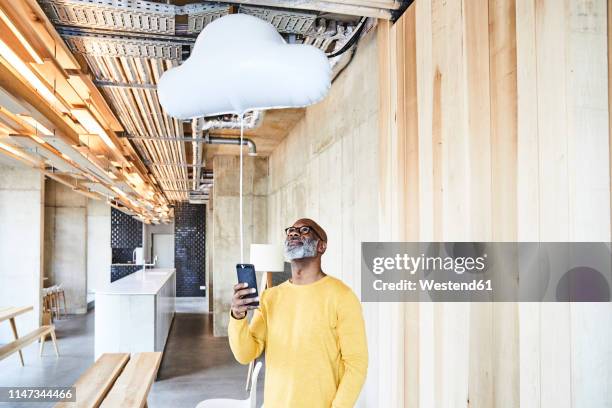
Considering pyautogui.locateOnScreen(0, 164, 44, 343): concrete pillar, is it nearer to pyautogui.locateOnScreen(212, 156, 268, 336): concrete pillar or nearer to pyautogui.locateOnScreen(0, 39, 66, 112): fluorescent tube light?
pyautogui.locateOnScreen(212, 156, 268, 336): concrete pillar

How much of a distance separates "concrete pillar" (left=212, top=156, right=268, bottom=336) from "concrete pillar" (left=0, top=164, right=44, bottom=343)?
326 cm

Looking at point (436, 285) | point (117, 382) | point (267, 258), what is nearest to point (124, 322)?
point (267, 258)

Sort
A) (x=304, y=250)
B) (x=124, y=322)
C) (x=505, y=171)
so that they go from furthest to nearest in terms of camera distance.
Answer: (x=124, y=322) → (x=304, y=250) → (x=505, y=171)

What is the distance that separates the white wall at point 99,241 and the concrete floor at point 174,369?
560cm

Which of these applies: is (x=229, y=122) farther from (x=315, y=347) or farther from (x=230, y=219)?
(x=315, y=347)

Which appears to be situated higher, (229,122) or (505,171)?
(229,122)

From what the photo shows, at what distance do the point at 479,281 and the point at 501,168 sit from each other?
1.40 feet

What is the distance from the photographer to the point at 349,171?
11.9 feet

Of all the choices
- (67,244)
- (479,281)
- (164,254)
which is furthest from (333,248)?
(164,254)

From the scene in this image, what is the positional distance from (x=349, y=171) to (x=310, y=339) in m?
1.94

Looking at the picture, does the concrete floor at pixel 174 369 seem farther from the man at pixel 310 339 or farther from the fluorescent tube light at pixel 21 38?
the fluorescent tube light at pixel 21 38

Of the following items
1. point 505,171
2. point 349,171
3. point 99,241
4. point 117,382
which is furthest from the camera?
point 99,241

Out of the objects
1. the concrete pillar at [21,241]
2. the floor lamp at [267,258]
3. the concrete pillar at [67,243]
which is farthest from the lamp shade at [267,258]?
the concrete pillar at [67,243]

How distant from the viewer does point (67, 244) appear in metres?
12.0
